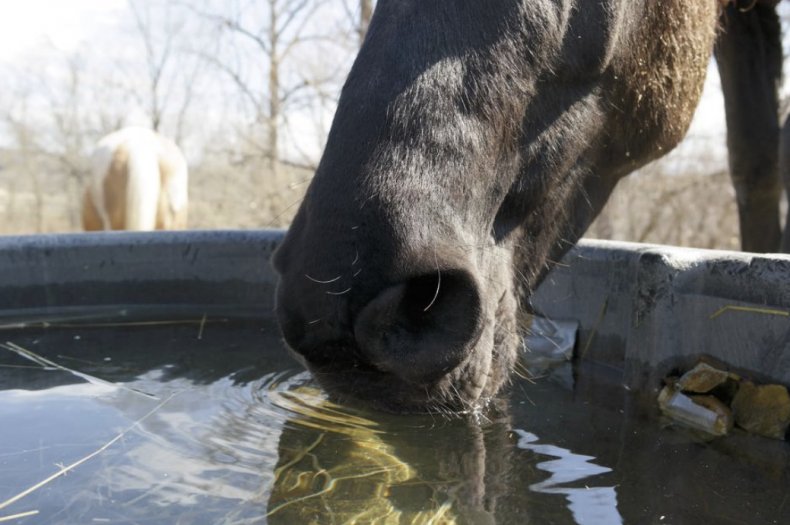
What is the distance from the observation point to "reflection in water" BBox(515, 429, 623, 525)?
148 centimetres

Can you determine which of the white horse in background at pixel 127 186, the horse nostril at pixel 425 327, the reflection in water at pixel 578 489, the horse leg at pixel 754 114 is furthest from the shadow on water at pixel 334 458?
the white horse in background at pixel 127 186

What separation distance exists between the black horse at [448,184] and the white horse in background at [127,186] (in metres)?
5.28

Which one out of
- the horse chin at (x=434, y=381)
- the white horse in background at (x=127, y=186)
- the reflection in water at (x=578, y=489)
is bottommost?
the reflection in water at (x=578, y=489)

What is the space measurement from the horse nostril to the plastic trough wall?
0.89 metres

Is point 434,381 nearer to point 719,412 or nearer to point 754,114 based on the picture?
point 719,412

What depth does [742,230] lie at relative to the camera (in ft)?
13.2

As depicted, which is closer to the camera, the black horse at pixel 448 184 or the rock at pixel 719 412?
the black horse at pixel 448 184

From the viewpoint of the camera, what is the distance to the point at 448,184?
1.42 meters

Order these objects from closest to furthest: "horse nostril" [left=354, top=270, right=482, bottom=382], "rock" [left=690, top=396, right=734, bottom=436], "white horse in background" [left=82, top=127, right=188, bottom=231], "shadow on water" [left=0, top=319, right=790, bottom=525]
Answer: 1. "horse nostril" [left=354, top=270, right=482, bottom=382]
2. "shadow on water" [left=0, top=319, right=790, bottom=525]
3. "rock" [left=690, top=396, right=734, bottom=436]
4. "white horse in background" [left=82, top=127, right=188, bottom=231]

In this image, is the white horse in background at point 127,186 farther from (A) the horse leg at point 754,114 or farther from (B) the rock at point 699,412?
(B) the rock at point 699,412

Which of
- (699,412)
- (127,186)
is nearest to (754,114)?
(699,412)

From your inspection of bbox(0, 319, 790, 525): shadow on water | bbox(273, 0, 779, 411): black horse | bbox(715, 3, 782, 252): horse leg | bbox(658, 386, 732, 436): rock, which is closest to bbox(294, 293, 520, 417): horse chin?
bbox(273, 0, 779, 411): black horse

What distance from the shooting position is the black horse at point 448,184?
4.31ft

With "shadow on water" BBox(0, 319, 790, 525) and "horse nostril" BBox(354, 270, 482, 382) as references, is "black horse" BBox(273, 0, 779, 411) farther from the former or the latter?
"shadow on water" BBox(0, 319, 790, 525)
